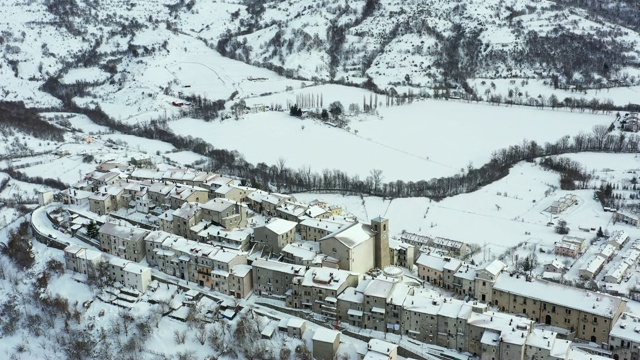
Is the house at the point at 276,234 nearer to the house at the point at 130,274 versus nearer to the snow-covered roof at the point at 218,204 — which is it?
the snow-covered roof at the point at 218,204

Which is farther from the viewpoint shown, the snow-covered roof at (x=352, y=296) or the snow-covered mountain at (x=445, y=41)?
the snow-covered mountain at (x=445, y=41)

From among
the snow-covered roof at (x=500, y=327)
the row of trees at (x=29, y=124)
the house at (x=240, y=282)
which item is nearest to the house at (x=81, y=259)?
the house at (x=240, y=282)

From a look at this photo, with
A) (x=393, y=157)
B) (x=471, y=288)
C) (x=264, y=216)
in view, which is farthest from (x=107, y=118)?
(x=471, y=288)

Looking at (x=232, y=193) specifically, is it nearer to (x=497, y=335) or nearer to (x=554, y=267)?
(x=497, y=335)

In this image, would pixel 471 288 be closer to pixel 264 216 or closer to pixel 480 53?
pixel 264 216

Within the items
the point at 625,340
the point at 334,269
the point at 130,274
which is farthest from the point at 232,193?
the point at 625,340

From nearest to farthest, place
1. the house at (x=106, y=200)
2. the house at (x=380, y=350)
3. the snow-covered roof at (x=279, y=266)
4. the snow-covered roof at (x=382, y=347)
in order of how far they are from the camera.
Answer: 1. the house at (x=380, y=350)
2. the snow-covered roof at (x=382, y=347)
3. the snow-covered roof at (x=279, y=266)
4. the house at (x=106, y=200)
